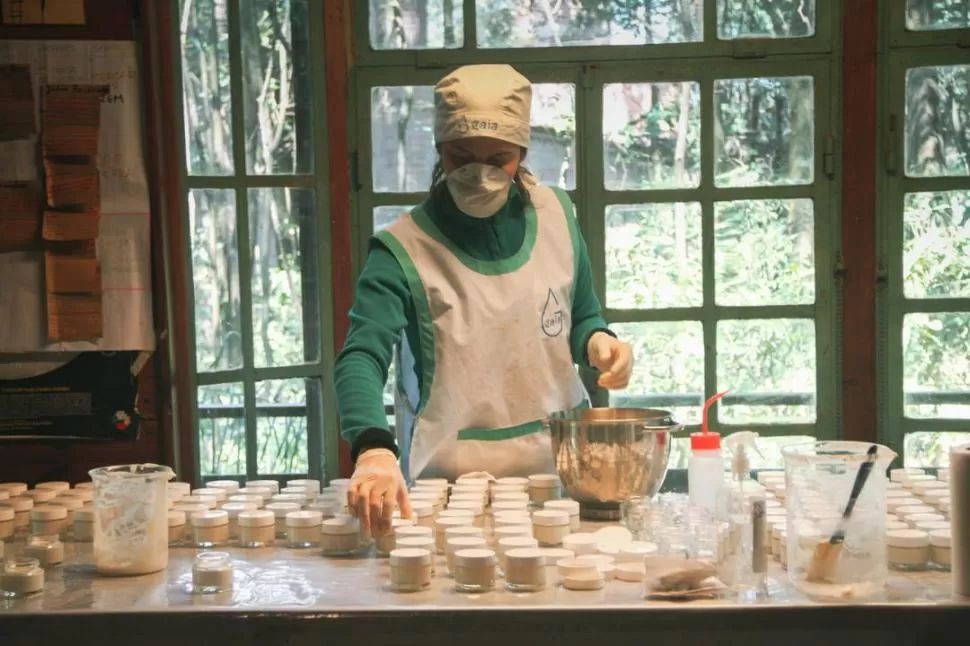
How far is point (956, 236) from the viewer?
3.46 m

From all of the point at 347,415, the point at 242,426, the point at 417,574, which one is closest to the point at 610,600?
the point at 417,574

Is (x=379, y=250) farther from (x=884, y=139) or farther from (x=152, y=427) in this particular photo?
(x=884, y=139)

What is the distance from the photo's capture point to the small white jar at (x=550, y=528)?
5.65 ft

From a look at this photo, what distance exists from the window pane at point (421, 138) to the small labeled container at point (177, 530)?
1851mm

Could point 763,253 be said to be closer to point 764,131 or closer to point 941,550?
point 764,131

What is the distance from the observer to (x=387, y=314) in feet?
7.38

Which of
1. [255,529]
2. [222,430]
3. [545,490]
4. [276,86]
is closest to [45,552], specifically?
[255,529]

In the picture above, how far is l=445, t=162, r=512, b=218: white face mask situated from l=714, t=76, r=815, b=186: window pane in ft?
4.44

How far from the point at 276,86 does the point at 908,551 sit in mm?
2473

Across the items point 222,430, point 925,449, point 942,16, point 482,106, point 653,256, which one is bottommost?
point 925,449

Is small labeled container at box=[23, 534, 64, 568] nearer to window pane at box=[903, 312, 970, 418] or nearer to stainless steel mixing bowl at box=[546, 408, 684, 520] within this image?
stainless steel mixing bowl at box=[546, 408, 684, 520]

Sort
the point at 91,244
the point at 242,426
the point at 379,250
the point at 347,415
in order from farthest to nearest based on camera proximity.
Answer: the point at 242,426 < the point at 91,244 < the point at 379,250 < the point at 347,415

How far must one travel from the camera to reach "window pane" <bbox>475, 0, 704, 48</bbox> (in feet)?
11.3

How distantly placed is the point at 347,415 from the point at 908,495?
1024 mm
